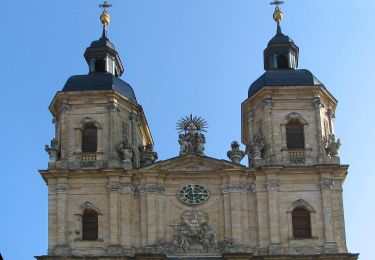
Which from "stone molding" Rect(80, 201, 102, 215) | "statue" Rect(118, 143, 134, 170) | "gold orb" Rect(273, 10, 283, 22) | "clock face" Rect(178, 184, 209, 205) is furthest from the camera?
"gold orb" Rect(273, 10, 283, 22)

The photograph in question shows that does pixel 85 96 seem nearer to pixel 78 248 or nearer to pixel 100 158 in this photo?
pixel 100 158

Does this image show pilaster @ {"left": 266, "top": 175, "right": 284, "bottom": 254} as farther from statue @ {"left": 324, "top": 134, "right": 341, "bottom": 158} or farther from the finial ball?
the finial ball

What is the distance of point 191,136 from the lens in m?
45.1

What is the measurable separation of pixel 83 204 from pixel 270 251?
8.13 metres

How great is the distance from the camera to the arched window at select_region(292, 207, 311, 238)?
4275 cm

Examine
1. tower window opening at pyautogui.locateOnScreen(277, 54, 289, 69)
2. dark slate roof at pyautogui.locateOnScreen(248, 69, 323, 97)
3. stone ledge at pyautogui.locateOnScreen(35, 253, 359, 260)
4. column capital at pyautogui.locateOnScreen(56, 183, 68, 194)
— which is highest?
tower window opening at pyautogui.locateOnScreen(277, 54, 289, 69)

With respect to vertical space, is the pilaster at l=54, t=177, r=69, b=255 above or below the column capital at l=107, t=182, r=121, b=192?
below

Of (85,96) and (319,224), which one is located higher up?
(85,96)

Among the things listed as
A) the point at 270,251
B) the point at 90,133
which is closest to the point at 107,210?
the point at 90,133

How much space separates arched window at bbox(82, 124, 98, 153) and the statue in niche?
12.2ft

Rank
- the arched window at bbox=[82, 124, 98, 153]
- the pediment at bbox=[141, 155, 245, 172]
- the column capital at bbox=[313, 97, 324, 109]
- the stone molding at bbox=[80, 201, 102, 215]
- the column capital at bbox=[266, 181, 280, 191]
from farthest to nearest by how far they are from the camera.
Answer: the column capital at bbox=[313, 97, 324, 109] < the arched window at bbox=[82, 124, 98, 153] < the pediment at bbox=[141, 155, 245, 172] < the column capital at bbox=[266, 181, 280, 191] < the stone molding at bbox=[80, 201, 102, 215]

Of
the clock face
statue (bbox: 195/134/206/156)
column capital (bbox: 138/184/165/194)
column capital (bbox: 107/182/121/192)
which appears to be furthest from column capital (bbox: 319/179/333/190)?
column capital (bbox: 107/182/121/192)

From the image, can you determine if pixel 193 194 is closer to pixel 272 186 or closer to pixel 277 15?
pixel 272 186

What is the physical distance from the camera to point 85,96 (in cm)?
4547
